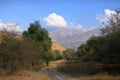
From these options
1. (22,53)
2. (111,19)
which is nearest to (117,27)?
(111,19)

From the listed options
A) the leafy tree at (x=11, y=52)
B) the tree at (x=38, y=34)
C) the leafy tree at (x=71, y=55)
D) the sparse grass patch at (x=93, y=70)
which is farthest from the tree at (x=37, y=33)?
the leafy tree at (x=71, y=55)

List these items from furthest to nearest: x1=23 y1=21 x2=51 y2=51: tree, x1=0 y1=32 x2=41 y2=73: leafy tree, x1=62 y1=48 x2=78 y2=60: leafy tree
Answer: x1=62 y1=48 x2=78 y2=60: leafy tree
x1=23 y1=21 x2=51 y2=51: tree
x1=0 y1=32 x2=41 y2=73: leafy tree

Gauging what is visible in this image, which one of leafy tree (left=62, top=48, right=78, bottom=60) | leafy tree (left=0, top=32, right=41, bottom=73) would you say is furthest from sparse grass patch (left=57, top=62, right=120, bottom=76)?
leafy tree (left=62, top=48, right=78, bottom=60)

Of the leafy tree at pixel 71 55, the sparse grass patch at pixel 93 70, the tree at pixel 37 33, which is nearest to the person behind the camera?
the sparse grass patch at pixel 93 70

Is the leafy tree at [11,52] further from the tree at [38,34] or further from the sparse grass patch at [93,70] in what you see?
the tree at [38,34]

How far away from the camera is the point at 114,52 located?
48844 mm

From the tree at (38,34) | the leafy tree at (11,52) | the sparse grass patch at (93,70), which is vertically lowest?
the sparse grass patch at (93,70)

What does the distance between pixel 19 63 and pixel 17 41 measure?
10.3 feet

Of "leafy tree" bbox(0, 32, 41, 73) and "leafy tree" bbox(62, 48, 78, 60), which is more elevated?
"leafy tree" bbox(62, 48, 78, 60)

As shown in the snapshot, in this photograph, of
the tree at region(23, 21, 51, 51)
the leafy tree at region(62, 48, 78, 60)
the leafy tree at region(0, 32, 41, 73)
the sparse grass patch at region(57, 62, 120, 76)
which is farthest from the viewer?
the leafy tree at region(62, 48, 78, 60)

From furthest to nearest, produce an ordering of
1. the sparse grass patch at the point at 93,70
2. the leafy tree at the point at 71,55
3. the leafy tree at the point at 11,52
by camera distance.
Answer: the leafy tree at the point at 71,55 < the sparse grass patch at the point at 93,70 < the leafy tree at the point at 11,52

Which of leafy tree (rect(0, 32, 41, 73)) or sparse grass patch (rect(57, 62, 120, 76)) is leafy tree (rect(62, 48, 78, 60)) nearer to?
sparse grass patch (rect(57, 62, 120, 76))

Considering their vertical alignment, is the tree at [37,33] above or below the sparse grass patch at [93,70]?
above

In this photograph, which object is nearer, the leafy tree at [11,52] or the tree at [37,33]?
the leafy tree at [11,52]
